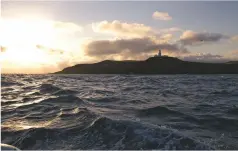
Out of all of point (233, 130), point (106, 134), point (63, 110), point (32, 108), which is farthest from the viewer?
point (32, 108)

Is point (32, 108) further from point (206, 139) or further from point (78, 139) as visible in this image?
point (206, 139)

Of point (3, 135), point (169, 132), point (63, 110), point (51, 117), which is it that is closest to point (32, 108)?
point (63, 110)

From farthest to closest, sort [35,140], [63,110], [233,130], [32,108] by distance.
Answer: [32,108]
[63,110]
[233,130]
[35,140]

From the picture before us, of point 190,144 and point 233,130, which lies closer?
point 190,144

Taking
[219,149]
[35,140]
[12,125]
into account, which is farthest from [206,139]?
[12,125]

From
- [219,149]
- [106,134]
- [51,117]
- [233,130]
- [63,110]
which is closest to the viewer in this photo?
[219,149]

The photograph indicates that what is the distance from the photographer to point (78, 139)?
859cm

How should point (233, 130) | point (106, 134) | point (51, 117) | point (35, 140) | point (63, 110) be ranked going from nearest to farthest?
point (35, 140), point (106, 134), point (233, 130), point (51, 117), point (63, 110)

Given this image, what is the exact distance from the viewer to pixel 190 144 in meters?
7.96

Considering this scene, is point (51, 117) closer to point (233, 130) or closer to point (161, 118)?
point (161, 118)

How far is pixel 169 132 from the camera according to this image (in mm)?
9070

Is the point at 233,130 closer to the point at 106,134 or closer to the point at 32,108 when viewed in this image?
the point at 106,134

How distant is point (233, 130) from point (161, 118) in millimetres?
3375

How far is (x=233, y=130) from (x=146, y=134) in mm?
4303
